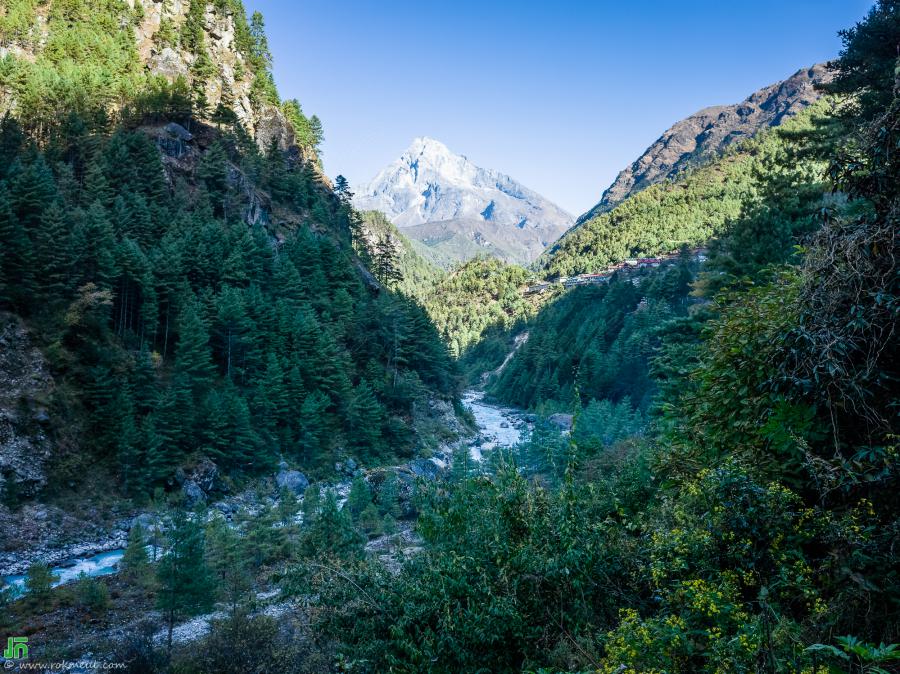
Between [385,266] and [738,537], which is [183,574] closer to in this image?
[738,537]

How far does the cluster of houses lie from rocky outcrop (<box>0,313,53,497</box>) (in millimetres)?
Answer: 110014

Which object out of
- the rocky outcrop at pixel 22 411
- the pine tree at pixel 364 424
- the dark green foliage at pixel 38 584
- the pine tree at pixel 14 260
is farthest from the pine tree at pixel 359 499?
the pine tree at pixel 14 260

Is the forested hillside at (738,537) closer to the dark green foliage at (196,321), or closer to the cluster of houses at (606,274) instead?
the dark green foliage at (196,321)

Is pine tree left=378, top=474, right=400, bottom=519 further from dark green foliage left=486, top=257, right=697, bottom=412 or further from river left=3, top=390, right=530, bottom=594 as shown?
dark green foliage left=486, top=257, right=697, bottom=412

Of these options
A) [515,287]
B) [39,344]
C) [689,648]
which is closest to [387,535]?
[39,344]

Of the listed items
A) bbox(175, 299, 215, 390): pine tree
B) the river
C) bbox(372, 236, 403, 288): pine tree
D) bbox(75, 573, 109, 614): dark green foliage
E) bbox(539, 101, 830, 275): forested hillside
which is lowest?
the river

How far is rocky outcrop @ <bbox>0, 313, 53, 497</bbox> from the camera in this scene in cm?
2665

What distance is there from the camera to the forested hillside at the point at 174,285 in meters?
32.2

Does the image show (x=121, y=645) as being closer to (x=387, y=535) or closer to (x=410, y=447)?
(x=387, y=535)

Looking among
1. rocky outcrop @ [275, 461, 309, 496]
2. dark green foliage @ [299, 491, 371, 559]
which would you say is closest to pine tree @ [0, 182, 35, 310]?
rocky outcrop @ [275, 461, 309, 496]

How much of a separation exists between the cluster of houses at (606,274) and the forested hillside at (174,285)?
7684cm

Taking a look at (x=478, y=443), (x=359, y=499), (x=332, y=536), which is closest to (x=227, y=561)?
(x=332, y=536)

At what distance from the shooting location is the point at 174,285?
40188 millimetres

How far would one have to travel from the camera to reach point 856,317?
5395 mm
